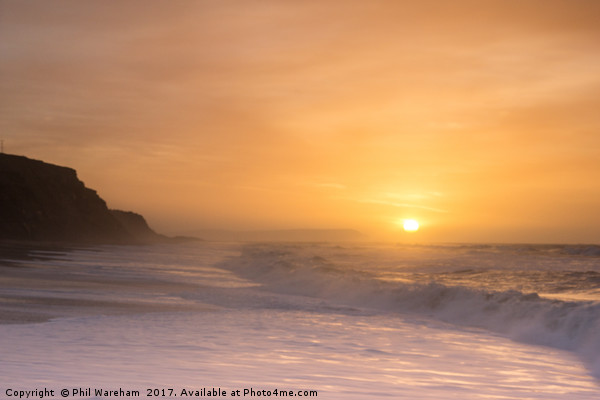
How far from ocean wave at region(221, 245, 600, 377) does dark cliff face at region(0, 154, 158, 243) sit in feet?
287

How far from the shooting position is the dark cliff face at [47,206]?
99.9m

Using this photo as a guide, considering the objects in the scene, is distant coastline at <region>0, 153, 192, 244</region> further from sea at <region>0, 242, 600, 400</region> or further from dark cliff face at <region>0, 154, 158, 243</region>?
sea at <region>0, 242, 600, 400</region>

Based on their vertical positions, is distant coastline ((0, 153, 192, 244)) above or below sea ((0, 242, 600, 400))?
above

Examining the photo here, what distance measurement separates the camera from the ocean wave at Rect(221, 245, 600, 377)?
1216 centimetres

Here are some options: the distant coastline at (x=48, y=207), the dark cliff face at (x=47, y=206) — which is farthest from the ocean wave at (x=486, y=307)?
the dark cliff face at (x=47, y=206)

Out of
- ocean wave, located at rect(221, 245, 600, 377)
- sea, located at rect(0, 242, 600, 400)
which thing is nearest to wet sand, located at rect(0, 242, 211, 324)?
sea, located at rect(0, 242, 600, 400)

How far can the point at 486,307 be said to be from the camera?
15852 millimetres

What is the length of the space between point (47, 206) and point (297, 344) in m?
112

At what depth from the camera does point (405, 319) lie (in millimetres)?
14938

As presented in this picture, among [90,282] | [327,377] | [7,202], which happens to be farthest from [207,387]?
[7,202]

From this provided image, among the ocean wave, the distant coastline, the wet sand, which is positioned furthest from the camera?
the distant coastline

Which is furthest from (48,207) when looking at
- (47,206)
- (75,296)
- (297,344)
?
(297,344)

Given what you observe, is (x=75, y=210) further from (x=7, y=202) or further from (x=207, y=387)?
(x=207, y=387)

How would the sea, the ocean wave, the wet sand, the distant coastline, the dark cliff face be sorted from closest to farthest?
1. the sea
2. the ocean wave
3. the wet sand
4. the distant coastline
5. the dark cliff face
